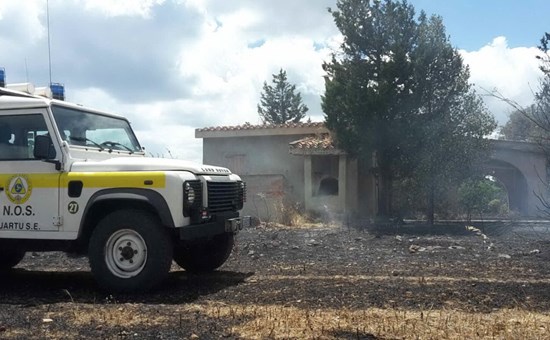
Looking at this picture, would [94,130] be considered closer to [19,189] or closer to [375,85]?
[19,189]

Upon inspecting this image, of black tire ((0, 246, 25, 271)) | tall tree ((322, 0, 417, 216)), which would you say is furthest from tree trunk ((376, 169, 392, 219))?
black tire ((0, 246, 25, 271))

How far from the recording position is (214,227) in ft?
22.9

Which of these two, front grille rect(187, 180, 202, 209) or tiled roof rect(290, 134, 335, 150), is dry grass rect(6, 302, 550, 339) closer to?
front grille rect(187, 180, 202, 209)

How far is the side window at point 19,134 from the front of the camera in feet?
23.5

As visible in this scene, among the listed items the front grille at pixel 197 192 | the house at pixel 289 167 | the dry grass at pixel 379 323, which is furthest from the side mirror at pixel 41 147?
the house at pixel 289 167

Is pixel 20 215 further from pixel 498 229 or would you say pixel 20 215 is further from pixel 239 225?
pixel 498 229

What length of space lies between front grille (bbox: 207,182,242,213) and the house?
11246mm

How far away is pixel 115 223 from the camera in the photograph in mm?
6637

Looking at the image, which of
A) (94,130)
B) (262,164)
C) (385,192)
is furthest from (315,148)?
(94,130)

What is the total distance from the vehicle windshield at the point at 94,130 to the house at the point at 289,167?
36.1ft

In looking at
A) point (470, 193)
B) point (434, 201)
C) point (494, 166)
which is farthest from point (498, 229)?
point (494, 166)

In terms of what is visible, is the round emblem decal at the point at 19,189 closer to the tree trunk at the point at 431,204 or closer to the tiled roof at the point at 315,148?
the tree trunk at the point at 431,204

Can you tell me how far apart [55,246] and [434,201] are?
45.8ft

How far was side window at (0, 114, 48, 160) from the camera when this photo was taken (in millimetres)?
7148
